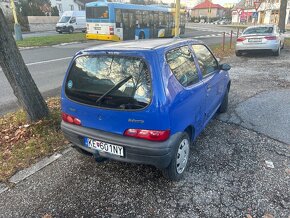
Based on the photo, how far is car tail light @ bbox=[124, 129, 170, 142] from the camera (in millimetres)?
2600

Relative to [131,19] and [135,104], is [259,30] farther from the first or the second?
[135,104]

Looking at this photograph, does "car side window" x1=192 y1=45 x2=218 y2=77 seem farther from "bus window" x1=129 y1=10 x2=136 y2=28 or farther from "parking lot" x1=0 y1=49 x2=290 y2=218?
"bus window" x1=129 y1=10 x2=136 y2=28

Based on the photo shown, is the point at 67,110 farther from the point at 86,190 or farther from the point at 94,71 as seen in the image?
the point at 86,190

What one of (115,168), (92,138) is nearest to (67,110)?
(92,138)

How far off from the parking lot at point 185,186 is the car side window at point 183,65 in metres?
1.18

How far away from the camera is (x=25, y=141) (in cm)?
400

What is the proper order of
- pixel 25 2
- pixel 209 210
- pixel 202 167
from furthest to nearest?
pixel 25 2 → pixel 202 167 → pixel 209 210

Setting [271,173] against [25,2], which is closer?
[271,173]

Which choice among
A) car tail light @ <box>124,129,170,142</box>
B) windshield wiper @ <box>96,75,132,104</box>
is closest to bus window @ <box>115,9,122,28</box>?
windshield wiper @ <box>96,75,132,104</box>

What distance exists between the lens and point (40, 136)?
4.10 meters

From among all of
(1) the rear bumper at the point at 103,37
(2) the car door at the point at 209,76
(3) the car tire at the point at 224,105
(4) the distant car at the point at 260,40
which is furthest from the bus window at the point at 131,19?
(2) the car door at the point at 209,76

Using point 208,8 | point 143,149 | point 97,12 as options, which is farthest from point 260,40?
point 208,8

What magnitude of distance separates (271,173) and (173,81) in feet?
5.91

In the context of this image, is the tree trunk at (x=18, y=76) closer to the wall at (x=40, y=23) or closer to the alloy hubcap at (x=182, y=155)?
the alloy hubcap at (x=182, y=155)
